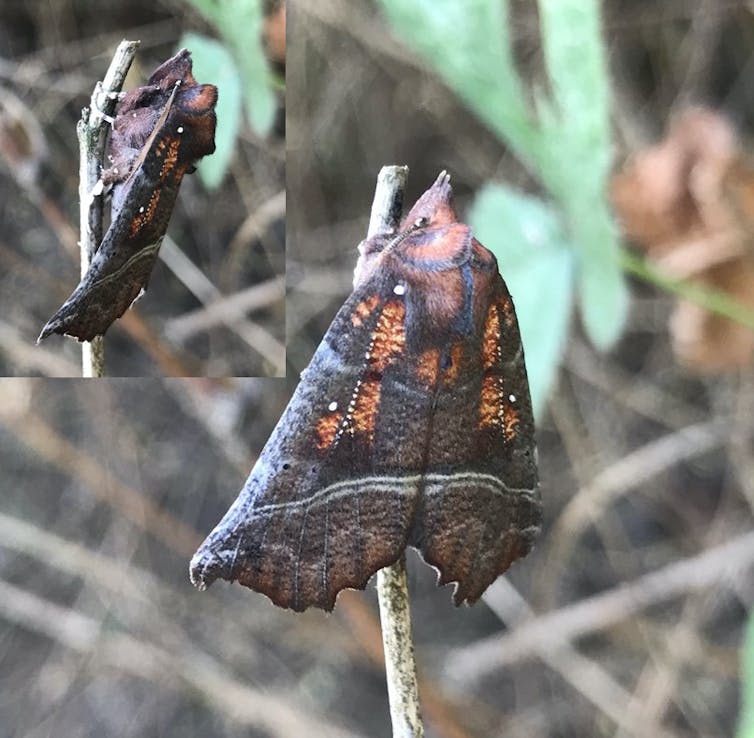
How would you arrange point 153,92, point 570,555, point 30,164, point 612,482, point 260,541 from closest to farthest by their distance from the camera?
point 260,541 < point 153,92 < point 30,164 < point 612,482 < point 570,555

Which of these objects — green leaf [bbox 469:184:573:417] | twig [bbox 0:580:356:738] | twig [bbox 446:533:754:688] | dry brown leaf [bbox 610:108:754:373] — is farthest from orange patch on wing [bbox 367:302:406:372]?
twig [bbox 0:580:356:738]

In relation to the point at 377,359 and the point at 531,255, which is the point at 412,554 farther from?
the point at 377,359

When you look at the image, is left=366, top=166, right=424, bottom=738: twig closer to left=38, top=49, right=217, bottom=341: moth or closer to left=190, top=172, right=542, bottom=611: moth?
left=190, top=172, right=542, bottom=611: moth

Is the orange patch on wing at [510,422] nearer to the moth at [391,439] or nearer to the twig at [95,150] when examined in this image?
the moth at [391,439]

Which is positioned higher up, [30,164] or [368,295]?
[368,295]

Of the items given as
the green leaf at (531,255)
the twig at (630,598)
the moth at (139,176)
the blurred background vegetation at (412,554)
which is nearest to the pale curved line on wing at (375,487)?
the moth at (139,176)

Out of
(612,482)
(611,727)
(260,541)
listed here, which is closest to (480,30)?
(260,541)

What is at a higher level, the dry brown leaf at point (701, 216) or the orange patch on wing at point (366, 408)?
the orange patch on wing at point (366, 408)

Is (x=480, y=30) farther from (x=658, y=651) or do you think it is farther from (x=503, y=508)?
(x=658, y=651)
